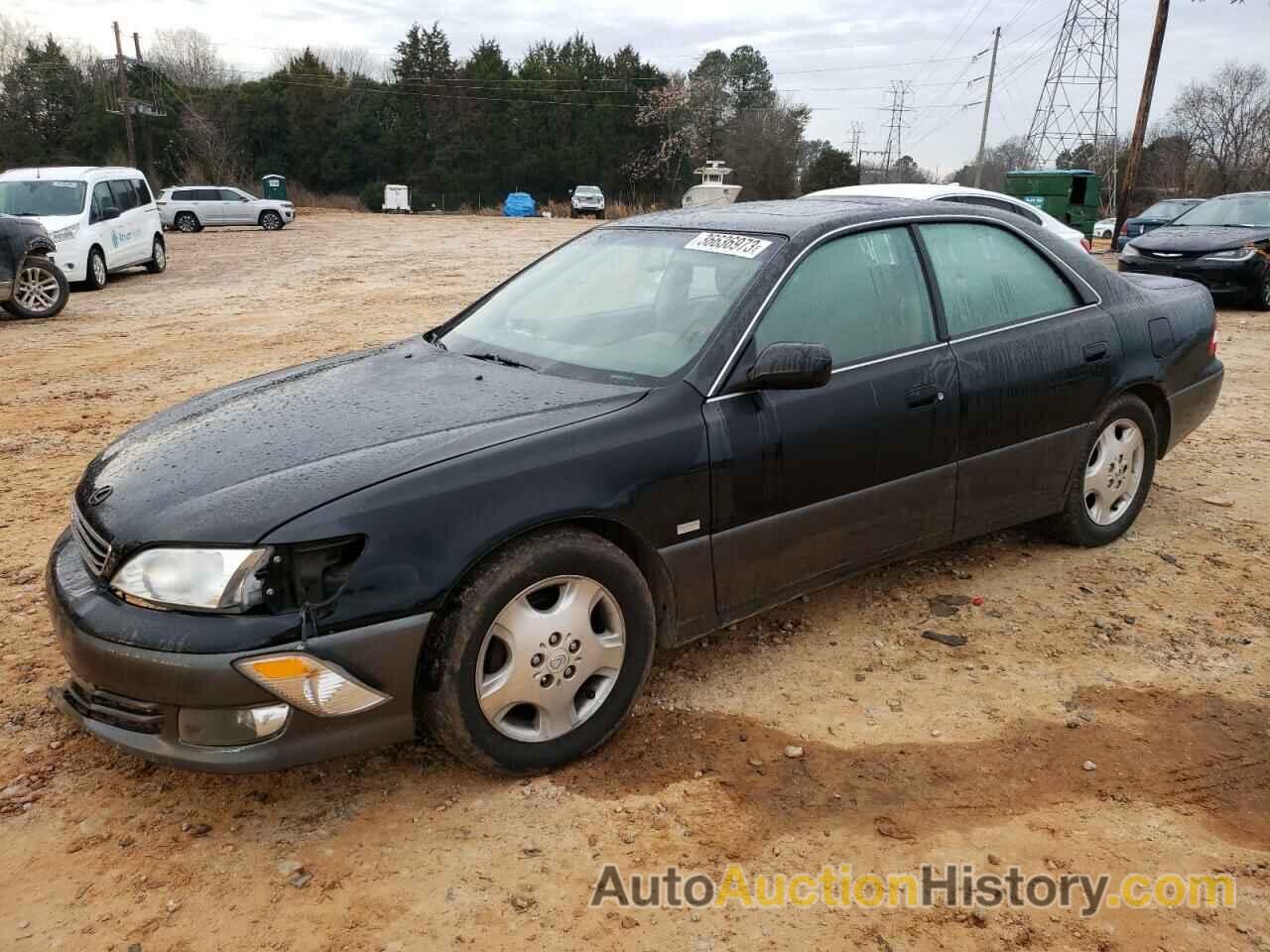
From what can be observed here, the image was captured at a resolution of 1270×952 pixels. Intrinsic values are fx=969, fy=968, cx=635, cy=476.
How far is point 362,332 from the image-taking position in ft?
36.5

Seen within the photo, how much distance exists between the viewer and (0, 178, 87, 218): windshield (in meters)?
14.4

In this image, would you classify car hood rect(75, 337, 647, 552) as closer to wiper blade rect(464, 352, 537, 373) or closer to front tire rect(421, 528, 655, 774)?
wiper blade rect(464, 352, 537, 373)

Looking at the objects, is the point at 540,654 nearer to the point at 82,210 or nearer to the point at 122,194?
the point at 82,210

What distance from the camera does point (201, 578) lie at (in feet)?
7.95

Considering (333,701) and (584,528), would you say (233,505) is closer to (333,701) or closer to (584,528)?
(333,701)

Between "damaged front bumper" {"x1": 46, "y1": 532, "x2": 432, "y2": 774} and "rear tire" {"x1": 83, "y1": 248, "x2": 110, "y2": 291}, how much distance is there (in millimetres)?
14707

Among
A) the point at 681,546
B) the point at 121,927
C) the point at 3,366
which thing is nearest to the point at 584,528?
the point at 681,546

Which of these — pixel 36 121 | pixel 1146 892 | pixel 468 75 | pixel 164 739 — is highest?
pixel 468 75

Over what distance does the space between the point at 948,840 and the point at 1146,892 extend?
0.47 metres

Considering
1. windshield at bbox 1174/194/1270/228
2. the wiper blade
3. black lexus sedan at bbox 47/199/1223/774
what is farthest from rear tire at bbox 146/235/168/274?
windshield at bbox 1174/194/1270/228

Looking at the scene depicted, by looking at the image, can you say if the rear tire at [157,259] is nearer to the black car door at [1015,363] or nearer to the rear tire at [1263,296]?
the black car door at [1015,363]

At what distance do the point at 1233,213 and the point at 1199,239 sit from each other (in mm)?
1243

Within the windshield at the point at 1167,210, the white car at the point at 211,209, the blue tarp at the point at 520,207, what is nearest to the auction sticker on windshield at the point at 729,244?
the windshield at the point at 1167,210

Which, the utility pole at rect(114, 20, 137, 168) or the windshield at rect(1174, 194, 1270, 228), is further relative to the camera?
the utility pole at rect(114, 20, 137, 168)
